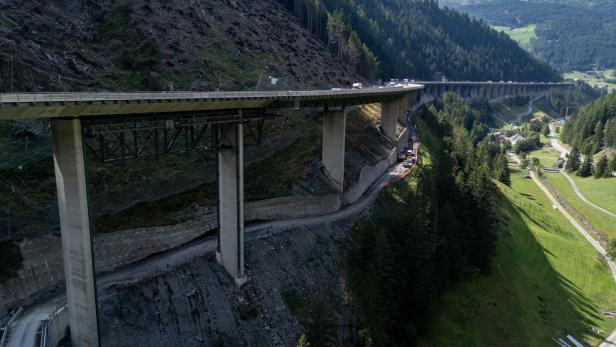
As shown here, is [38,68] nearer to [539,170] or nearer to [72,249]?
[72,249]

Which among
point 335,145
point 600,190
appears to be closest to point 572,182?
point 600,190

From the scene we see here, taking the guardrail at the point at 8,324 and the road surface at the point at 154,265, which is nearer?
the guardrail at the point at 8,324

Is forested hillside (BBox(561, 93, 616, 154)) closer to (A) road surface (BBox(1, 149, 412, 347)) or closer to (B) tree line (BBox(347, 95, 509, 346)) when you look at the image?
(B) tree line (BBox(347, 95, 509, 346))

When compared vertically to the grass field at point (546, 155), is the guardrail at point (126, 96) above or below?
above

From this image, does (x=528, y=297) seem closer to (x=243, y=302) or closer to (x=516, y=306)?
(x=516, y=306)

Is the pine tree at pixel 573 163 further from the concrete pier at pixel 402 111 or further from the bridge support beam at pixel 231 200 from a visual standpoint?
the bridge support beam at pixel 231 200

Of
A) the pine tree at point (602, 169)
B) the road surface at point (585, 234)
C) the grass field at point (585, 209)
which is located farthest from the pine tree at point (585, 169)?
the road surface at point (585, 234)

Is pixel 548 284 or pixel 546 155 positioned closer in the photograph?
pixel 548 284

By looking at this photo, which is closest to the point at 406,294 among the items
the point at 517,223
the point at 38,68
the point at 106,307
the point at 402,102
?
the point at 106,307
